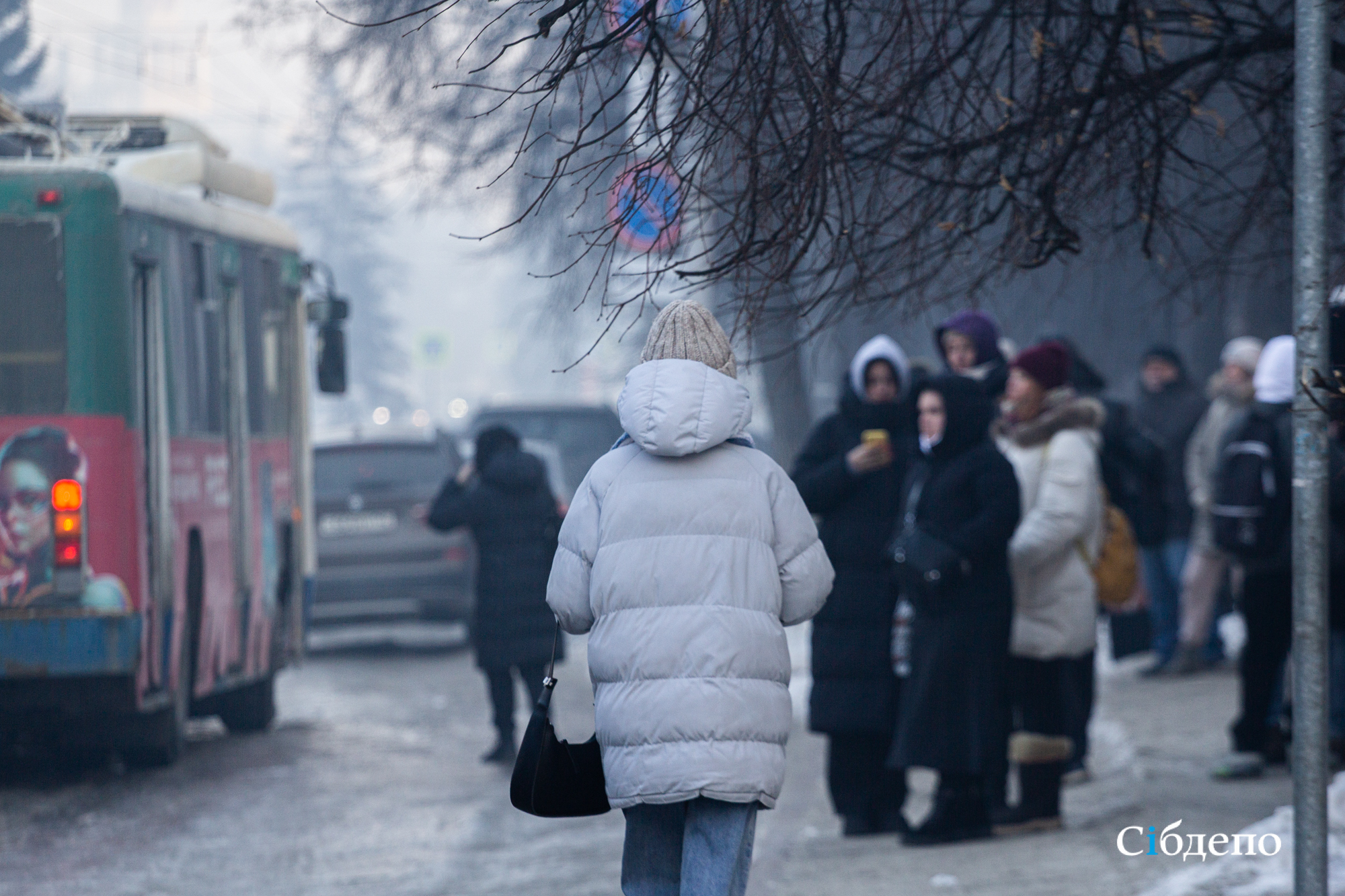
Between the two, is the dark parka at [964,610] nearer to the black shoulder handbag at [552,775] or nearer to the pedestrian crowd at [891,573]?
the pedestrian crowd at [891,573]

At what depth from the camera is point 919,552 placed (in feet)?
21.6

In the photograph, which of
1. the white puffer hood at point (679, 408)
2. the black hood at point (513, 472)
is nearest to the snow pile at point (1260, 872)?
the white puffer hood at point (679, 408)

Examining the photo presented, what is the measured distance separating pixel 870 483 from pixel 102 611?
3257 mm

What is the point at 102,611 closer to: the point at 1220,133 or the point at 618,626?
the point at 618,626

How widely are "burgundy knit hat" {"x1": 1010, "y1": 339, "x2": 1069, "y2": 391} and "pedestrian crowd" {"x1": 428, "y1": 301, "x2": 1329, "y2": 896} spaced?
0.01 meters

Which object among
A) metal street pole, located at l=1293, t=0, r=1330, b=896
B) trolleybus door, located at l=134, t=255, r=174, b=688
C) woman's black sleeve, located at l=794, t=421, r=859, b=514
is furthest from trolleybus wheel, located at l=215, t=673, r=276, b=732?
metal street pole, located at l=1293, t=0, r=1330, b=896

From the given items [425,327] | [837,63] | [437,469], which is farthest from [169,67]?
[425,327]

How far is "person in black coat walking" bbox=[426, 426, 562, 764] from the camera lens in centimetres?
924

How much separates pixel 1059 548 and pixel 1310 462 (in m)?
3.28

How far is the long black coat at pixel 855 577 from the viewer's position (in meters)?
6.93

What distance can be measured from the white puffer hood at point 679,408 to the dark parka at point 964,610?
2.43 meters

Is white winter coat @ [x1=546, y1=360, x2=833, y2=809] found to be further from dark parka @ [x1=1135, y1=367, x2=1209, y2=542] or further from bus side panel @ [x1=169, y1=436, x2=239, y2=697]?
dark parka @ [x1=1135, y1=367, x2=1209, y2=542]

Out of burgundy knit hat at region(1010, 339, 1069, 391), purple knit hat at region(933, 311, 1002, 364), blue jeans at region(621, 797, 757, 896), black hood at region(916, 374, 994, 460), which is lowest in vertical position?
blue jeans at region(621, 797, 757, 896)

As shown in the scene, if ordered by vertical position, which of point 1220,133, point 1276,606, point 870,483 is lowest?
point 1276,606
